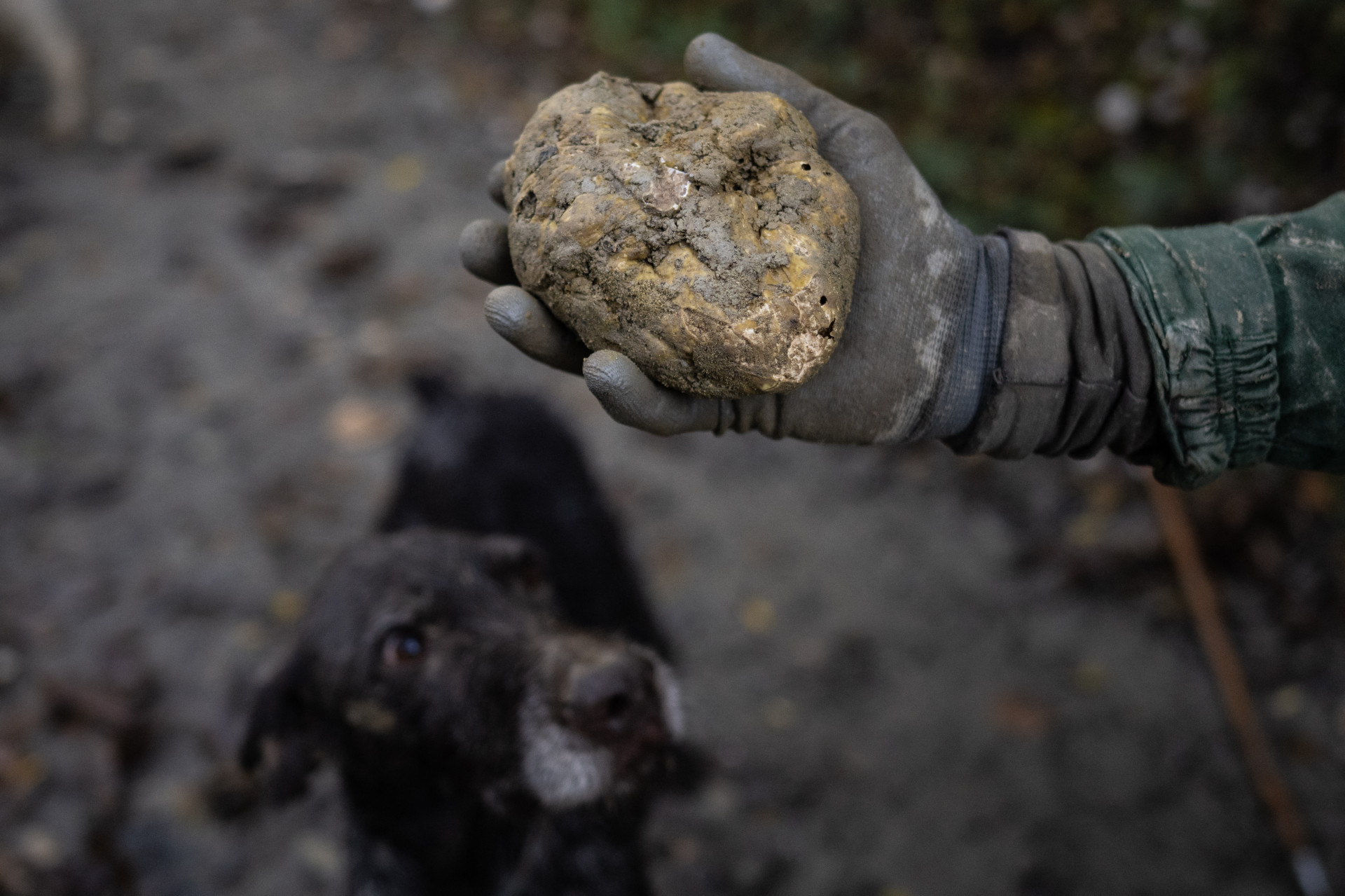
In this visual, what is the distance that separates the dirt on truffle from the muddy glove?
151 millimetres

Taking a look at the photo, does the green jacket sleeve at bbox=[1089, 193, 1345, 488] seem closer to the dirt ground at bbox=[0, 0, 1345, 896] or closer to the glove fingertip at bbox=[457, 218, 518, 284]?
the glove fingertip at bbox=[457, 218, 518, 284]

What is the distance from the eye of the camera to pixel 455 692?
2.61 m

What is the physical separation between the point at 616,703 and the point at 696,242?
4.19 ft

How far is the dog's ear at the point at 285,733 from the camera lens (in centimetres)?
275

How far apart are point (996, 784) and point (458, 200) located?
16.4ft

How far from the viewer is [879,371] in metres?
2.12

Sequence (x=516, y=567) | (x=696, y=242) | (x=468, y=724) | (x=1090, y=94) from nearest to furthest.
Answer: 1. (x=696, y=242)
2. (x=468, y=724)
3. (x=516, y=567)
4. (x=1090, y=94)

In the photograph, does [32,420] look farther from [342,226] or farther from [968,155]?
[968,155]

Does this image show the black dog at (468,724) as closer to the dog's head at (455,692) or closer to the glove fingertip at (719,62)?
the dog's head at (455,692)

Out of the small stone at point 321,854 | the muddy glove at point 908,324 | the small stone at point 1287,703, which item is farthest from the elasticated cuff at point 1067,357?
the small stone at point 321,854

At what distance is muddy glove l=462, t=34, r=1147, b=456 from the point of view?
2107 millimetres

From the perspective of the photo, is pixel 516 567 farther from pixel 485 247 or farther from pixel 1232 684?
pixel 1232 684

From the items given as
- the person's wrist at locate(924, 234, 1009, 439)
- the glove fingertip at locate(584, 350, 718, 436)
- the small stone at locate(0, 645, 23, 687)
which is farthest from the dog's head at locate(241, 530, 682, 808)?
the small stone at locate(0, 645, 23, 687)

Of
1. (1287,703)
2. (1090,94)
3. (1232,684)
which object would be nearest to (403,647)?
(1232,684)
